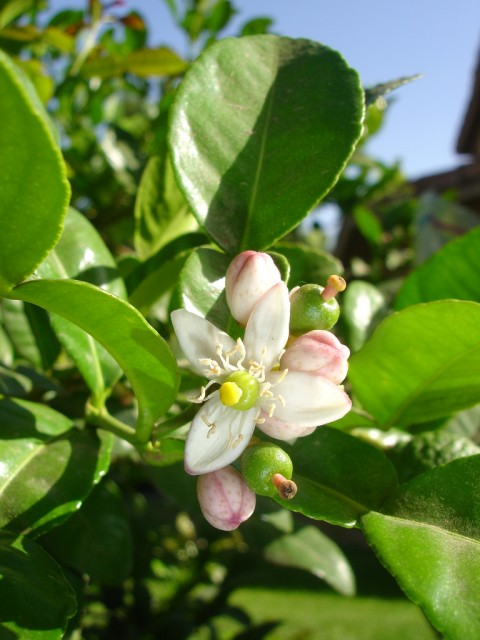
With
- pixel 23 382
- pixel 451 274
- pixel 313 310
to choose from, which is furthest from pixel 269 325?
pixel 23 382

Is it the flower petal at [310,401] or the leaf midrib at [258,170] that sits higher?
the leaf midrib at [258,170]

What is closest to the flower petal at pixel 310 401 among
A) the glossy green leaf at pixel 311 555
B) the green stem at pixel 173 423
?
the green stem at pixel 173 423

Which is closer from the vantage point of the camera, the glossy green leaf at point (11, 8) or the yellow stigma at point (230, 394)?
the yellow stigma at point (230, 394)

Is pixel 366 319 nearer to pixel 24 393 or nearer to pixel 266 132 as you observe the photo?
pixel 266 132

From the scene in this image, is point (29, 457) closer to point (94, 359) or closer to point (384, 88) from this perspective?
point (94, 359)

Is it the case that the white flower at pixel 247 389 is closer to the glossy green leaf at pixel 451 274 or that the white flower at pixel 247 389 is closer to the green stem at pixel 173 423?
the green stem at pixel 173 423

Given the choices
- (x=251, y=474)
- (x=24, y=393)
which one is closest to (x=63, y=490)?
(x=251, y=474)
